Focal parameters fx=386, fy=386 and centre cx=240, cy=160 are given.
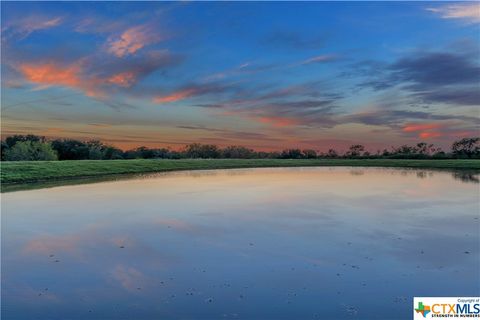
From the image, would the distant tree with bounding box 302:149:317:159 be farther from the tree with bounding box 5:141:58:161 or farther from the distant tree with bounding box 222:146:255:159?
the tree with bounding box 5:141:58:161

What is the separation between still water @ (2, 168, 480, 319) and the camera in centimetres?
686

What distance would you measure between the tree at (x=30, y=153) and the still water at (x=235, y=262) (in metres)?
67.6

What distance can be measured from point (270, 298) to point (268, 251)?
306cm

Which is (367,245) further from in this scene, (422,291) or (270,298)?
(270,298)

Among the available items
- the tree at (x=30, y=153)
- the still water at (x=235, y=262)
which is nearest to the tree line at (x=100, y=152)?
the tree at (x=30, y=153)

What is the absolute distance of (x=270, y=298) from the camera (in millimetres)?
7117

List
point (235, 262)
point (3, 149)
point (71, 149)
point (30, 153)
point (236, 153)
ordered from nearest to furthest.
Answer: point (235, 262), point (30, 153), point (3, 149), point (71, 149), point (236, 153)

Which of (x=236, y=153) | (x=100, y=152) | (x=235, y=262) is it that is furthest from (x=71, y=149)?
(x=235, y=262)

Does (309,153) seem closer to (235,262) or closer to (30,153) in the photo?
(30,153)

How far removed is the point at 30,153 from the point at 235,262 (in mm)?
80483

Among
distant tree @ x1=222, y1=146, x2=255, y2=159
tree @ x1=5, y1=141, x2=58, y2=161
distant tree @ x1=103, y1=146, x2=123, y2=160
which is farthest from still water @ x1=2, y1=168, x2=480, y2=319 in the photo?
distant tree @ x1=222, y1=146, x2=255, y2=159

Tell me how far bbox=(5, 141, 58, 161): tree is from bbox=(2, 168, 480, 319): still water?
67612mm

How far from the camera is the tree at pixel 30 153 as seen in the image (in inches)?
3002

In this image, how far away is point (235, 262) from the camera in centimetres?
920
